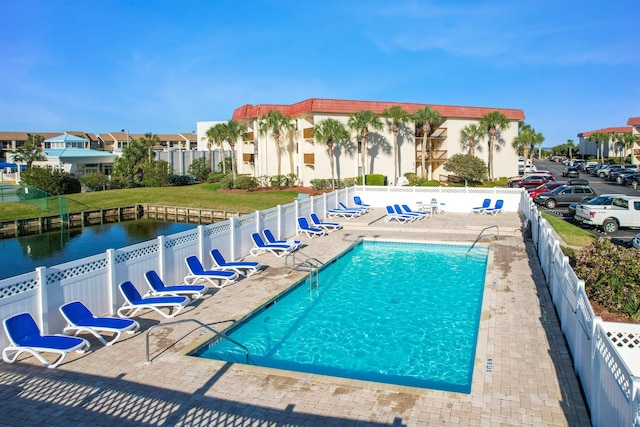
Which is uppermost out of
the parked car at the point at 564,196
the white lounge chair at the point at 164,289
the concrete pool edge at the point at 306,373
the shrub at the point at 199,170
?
the shrub at the point at 199,170

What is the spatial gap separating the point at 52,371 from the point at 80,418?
6.09 ft

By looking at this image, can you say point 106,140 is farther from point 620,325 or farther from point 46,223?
point 620,325

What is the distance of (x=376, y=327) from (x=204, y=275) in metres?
4.70

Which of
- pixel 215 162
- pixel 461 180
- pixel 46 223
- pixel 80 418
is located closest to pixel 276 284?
pixel 80 418

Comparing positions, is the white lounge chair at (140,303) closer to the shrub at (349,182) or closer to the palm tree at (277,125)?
the shrub at (349,182)

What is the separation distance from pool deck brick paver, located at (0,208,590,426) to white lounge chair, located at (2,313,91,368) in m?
0.17

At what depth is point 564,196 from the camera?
30.2 metres

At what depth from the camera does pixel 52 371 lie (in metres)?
7.63

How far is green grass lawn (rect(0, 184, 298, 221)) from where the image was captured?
36656 mm

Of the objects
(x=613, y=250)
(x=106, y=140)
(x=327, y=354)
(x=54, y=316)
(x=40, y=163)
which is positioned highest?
(x=106, y=140)

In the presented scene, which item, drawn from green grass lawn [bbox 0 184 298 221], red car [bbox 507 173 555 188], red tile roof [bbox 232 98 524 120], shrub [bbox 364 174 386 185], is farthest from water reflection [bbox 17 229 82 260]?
red car [bbox 507 173 555 188]

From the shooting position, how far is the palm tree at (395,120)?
145 feet

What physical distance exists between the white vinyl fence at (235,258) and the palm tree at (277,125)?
27528 millimetres

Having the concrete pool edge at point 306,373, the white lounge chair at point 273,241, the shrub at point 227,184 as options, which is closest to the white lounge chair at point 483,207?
the concrete pool edge at point 306,373
